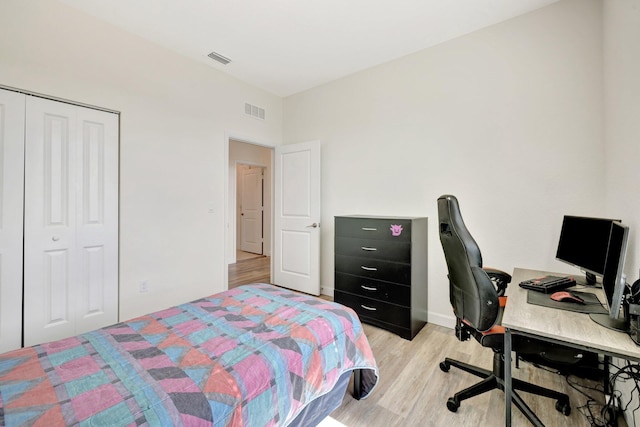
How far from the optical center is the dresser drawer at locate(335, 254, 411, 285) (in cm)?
251

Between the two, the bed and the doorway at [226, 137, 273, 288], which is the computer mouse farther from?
the doorway at [226, 137, 273, 288]

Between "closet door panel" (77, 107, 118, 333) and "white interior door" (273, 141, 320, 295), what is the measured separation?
78.5 inches

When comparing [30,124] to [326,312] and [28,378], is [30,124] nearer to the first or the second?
[28,378]

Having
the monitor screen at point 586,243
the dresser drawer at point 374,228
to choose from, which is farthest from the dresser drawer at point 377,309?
the monitor screen at point 586,243

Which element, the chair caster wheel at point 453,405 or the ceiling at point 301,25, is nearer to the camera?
the chair caster wheel at point 453,405

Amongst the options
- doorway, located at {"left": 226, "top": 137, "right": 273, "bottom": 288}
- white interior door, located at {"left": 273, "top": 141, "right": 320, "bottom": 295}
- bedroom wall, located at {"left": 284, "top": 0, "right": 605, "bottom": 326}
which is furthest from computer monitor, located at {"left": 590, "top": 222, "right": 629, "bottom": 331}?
doorway, located at {"left": 226, "top": 137, "right": 273, "bottom": 288}

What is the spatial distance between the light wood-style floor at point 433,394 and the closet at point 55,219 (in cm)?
236

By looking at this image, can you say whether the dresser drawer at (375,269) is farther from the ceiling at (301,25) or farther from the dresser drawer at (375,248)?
the ceiling at (301,25)

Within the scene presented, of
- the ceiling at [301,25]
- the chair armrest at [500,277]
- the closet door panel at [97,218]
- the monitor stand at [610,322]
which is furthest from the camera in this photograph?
the closet door panel at [97,218]

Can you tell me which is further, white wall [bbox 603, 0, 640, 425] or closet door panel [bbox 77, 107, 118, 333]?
closet door panel [bbox 77, 107, 118, 333]

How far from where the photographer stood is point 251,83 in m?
3.66

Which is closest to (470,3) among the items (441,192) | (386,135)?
(386,135)

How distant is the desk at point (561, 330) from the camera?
3.23 feet

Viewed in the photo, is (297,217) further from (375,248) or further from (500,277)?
(500,277)
